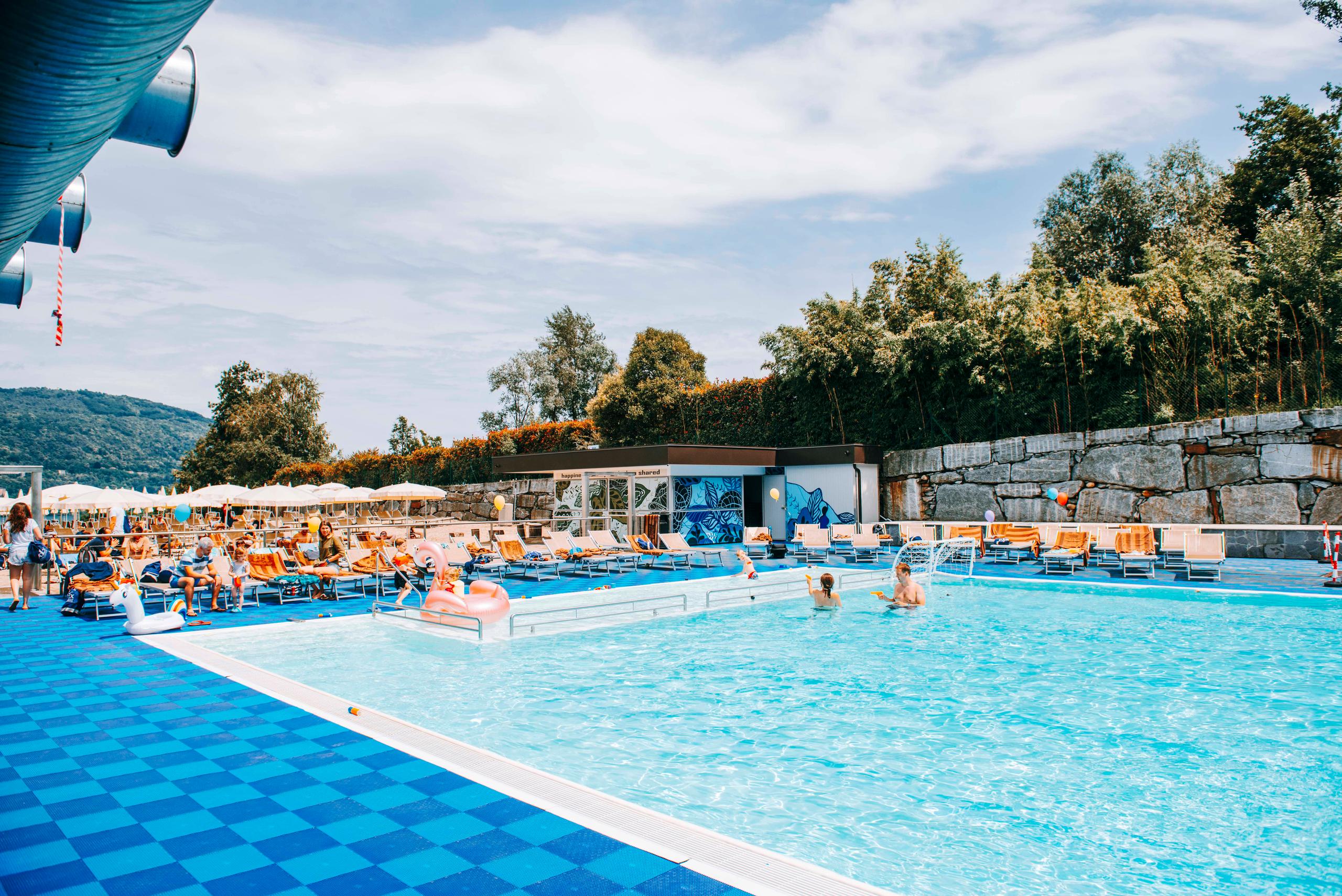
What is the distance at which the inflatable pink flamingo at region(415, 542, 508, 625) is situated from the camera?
34.3 ft

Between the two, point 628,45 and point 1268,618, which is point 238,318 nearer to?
point 628,45

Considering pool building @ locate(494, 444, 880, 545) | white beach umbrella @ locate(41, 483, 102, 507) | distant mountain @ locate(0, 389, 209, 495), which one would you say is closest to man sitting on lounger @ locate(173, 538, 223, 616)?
white beach umbrella @ locate(41, 483, 102, 507)

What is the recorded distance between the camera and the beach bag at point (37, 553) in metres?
12.3

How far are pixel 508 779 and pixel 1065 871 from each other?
3208 millimetres

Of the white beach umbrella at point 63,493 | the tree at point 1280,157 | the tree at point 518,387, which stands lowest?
the white beach umbrella at point 63,493

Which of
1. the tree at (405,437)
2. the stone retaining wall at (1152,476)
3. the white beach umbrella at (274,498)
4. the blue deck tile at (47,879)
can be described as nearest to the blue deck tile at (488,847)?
the blue deck tile at (47,879)

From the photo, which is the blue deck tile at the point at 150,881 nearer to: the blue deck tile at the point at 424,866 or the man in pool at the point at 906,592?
the blue deck tile at the point at 424,866

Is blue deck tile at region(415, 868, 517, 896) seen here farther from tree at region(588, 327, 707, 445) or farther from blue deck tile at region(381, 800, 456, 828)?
tree at region(588, 327, 707, 445)

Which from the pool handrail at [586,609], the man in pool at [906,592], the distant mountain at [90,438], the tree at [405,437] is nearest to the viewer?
the pool handrail at [586,609]

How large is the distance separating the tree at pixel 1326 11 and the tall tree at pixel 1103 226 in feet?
19.8

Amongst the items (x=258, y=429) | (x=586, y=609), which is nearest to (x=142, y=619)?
(x=586, y=609)

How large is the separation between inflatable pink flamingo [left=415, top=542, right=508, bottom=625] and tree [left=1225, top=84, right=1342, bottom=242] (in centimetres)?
2293

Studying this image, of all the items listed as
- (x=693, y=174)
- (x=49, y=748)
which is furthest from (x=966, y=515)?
(x=49, y=748)

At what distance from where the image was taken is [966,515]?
67.6 ft
